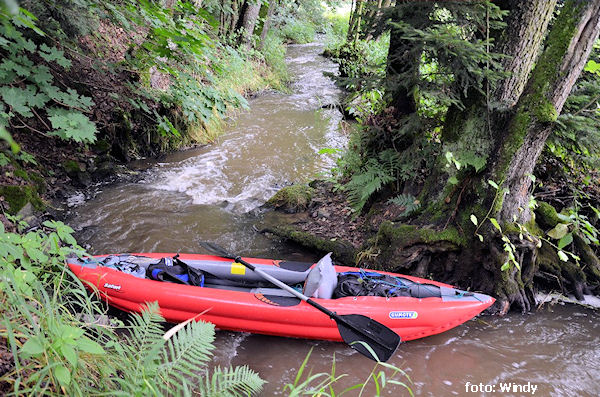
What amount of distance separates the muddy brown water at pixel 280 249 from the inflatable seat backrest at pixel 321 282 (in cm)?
51

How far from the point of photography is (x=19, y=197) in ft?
14.6

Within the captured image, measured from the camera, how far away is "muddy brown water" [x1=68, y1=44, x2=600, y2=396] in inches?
131

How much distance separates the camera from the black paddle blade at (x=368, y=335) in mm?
3047

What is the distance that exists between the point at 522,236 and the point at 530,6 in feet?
7.74

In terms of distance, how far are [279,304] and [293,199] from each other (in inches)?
107

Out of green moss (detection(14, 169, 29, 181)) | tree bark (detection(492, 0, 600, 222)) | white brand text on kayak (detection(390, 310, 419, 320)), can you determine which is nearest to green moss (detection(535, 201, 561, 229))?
tree bark (detection(492, 0, 600, 222))

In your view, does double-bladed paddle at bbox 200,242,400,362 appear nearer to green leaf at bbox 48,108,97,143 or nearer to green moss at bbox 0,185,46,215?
green leaf at bbox 48,108,97,143

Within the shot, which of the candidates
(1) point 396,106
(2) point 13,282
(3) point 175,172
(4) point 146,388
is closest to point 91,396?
(4) point 146,388

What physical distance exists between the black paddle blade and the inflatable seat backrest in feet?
→ 1.44

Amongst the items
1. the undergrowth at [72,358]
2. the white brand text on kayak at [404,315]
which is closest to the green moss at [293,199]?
the white brand text on kayak at [404,315]

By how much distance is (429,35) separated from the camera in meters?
3.17

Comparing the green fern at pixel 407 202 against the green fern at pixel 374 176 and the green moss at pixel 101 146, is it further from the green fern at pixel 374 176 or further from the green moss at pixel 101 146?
the green moss at pixel 101 146

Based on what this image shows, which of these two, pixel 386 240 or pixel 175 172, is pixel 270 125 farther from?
pixel 386 240

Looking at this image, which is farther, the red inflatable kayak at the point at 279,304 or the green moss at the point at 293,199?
the green moss at the point at 293,199
